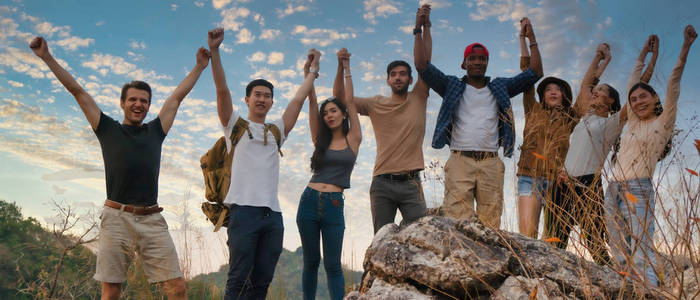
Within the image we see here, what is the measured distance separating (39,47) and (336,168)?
2622 millimetres

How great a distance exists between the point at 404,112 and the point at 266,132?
1498mm

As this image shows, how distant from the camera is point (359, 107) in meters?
4.93

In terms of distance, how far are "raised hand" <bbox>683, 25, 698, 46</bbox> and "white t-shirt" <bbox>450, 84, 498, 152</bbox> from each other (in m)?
1.87

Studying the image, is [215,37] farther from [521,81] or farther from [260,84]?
[521,81]

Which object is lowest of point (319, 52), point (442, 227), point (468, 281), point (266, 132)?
point (468, 281)

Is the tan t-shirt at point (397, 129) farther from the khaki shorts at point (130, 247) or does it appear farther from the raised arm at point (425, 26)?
the khaki shorts at point (130, 247)

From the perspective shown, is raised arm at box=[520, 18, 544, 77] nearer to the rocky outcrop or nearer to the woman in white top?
the woman in white top

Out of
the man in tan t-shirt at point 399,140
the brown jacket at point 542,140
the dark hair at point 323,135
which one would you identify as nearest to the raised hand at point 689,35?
the brown jacket at point 542,140

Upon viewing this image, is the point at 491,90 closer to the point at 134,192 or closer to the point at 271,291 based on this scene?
the point at 134,192

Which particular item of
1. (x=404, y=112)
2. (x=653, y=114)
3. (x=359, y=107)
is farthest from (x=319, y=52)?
(x=653, y=114)

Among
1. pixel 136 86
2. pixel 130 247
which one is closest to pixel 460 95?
pixel 136 86

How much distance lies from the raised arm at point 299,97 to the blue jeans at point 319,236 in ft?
2.26

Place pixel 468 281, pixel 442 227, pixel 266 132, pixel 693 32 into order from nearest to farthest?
Result: pixel 468 281
pixel 442 227
pixel 266 132
pixel 693 32

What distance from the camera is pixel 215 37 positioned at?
4027 millimetres
